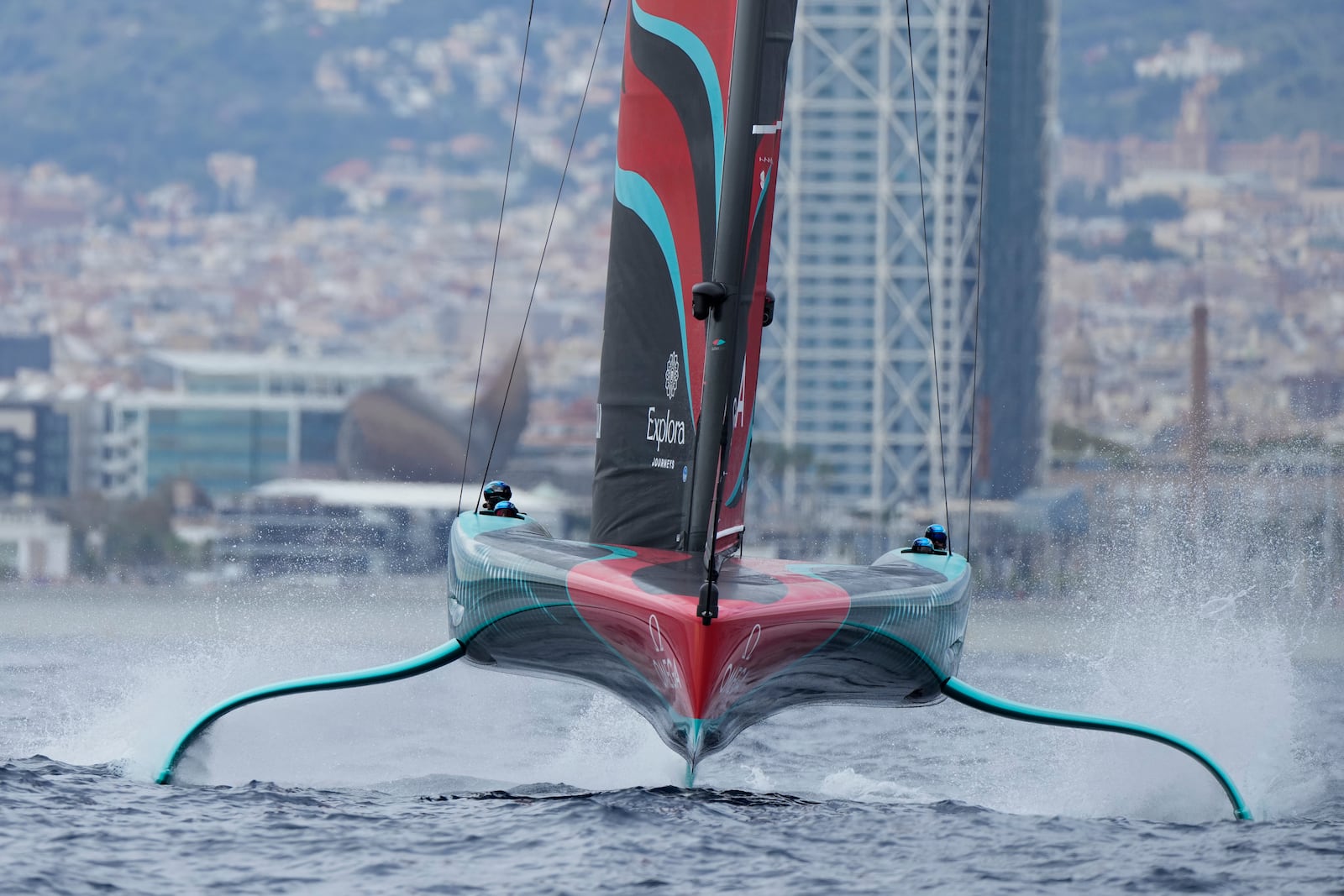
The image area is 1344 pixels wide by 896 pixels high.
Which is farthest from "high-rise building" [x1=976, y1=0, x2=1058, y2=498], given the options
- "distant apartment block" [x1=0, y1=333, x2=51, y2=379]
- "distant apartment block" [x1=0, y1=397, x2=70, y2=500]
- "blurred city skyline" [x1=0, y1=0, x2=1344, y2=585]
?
"distant apartment block" [x1=0, y1=333, x2=51, y2=379]

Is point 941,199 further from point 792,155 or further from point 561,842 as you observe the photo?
point 561,842

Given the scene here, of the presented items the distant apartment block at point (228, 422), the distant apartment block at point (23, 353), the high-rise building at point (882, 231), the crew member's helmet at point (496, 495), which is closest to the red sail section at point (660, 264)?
the crew member's helmet at point (496, 495)

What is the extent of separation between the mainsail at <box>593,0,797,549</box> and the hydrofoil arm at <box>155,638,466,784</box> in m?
1.08

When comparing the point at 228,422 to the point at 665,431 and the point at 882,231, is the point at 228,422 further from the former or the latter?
the point at 665,431

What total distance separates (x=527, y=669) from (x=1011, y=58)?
29.8 m

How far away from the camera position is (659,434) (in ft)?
22.5

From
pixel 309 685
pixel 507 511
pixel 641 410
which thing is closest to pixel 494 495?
pixel 507 511

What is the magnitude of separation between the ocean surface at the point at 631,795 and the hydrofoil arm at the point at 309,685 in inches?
2.9

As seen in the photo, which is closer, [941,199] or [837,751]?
[837,751]

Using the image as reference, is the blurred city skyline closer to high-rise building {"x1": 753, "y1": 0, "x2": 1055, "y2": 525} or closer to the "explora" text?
high-rise building {"x1": 753, "y1": 0, "x2": 1055, "y2": 525}

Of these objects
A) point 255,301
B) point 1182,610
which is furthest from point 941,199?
point 255,301

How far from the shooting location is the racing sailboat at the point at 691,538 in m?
5.46

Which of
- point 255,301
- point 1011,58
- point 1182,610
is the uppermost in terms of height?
point 1011,58

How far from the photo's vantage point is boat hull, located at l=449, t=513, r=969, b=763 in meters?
5.34
